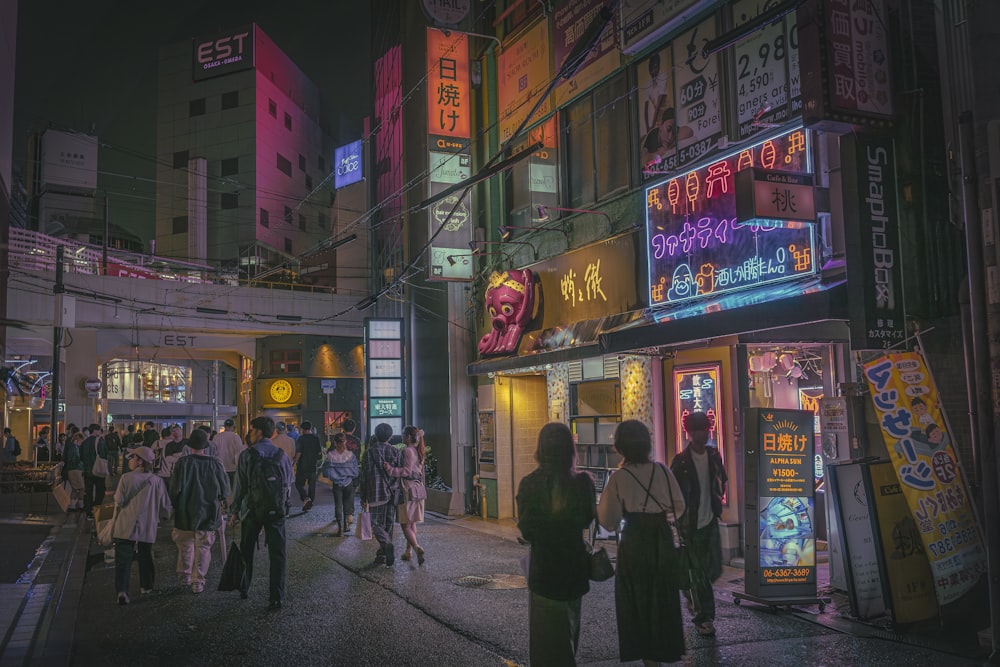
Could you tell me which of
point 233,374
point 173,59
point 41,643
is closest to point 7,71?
point 41,643

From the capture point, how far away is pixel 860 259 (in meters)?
7.76

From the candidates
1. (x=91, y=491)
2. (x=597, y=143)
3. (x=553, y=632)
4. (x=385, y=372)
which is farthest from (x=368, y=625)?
(x=91, y=491)

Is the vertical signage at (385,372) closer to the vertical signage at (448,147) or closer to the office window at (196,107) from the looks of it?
the vertical signage at (448,147)

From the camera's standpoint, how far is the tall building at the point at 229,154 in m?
52.8

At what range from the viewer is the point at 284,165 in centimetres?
5753

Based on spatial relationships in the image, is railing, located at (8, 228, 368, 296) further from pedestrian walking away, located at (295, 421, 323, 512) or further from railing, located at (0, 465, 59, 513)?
pedestrian walking away, located at (295, 421, 323, 512)

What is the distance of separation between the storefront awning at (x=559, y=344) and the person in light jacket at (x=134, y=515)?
6.42 meters

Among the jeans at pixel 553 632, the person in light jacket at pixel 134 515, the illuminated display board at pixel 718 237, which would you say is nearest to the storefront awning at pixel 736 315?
the illuminated display board at pixel 718 237

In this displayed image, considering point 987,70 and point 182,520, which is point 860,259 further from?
point 182,520

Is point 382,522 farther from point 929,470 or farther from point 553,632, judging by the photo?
point 929,470

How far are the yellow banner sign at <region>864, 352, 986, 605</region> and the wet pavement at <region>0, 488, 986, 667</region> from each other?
25.2 inches

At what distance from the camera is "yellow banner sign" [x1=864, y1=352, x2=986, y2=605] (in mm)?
6992

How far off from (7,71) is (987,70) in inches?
933

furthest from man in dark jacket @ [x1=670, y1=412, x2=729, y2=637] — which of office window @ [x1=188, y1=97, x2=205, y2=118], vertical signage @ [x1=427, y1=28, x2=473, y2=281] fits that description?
office window @ [x1=188, y1=97, x2=205, y2=118]
